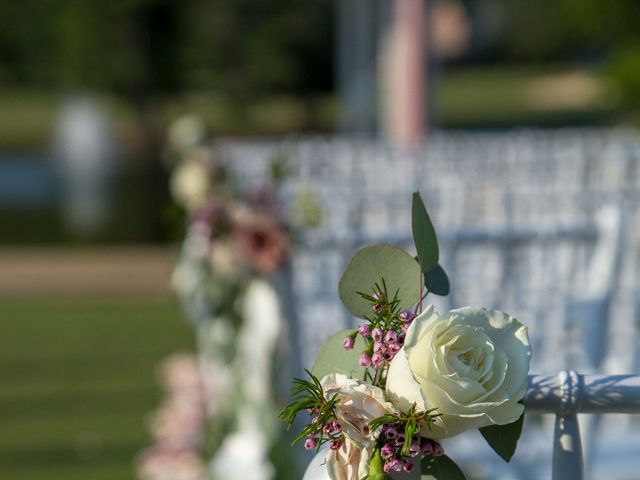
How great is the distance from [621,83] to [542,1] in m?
43.3

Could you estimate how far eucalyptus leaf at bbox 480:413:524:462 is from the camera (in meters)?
1.23

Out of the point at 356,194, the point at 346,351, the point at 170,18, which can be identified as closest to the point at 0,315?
the point at 356,194

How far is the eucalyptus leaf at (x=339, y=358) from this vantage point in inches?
50.8

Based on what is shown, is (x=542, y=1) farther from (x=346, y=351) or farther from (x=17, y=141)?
(x=346, y=351)

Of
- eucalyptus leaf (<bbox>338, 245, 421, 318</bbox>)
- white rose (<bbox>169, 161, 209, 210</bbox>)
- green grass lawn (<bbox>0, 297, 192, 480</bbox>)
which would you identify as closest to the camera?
eucalyptus leaf (<bbox>338, 245, 421, 318</bbox>)

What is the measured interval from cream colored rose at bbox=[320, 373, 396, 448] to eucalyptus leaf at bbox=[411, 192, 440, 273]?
130 mm

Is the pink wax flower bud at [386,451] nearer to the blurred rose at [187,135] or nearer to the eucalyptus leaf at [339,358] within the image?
the eucalyptus leaf at [339,358]

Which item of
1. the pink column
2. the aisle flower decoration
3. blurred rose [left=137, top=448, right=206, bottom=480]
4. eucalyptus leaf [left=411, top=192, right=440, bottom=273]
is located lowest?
blurred rose [left=137, top=448, right=206, bottom=480]

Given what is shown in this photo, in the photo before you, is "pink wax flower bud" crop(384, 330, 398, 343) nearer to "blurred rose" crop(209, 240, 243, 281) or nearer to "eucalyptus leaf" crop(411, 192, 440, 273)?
"eucalyptus leaf" crop(411, 192, 440, 273)

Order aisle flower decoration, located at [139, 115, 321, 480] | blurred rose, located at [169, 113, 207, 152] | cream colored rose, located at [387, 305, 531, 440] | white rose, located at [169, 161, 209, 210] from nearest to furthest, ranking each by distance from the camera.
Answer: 1. cream colored rose, located at [387, 305, 531, 440]
2. aisle flower decoration, located at [139, 115, 321, 480]
3. white rose, located at [169, 161, 209, 210]
4. blurred rose, located at [169, 113, 207, 152]

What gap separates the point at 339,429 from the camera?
1.22 metres

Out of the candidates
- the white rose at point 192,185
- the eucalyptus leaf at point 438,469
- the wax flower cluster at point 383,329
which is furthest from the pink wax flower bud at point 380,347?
the white rose at point 192,185

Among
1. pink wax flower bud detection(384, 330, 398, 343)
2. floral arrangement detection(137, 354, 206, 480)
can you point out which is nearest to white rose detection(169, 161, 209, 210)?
floral arrangement detection(137, 354, 206, 480)

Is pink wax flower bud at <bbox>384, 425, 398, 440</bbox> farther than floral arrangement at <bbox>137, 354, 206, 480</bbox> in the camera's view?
No
